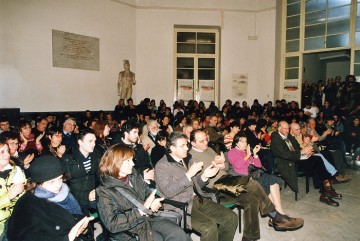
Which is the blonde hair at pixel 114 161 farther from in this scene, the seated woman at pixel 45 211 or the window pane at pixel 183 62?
the window pane at pixel 183 62

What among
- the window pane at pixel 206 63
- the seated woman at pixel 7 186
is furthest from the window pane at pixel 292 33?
the seated woman at pixel 7 186

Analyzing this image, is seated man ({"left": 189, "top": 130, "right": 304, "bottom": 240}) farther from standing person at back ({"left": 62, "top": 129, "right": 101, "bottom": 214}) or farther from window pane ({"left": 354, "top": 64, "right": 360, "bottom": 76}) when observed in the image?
window pane ({"left": 354, "top": 64, "right": 360, "bottom": 76})

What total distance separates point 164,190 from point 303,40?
10618 millimetres

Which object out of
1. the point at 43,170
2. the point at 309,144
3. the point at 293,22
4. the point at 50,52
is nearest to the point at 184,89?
the point at 293,22

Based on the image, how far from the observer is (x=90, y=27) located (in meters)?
9.84

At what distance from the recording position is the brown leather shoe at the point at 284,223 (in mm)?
3406

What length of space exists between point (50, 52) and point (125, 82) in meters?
2.94

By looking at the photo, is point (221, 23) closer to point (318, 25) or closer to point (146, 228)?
point (318, 25)

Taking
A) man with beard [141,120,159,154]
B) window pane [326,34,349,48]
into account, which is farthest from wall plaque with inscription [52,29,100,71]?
window pane [326,34,349,48]

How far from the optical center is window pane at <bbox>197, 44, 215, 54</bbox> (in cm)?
1248

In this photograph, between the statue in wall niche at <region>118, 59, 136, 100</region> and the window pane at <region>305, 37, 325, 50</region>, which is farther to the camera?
the statue in wall niche at <region>118, 59, 136, 100</region>

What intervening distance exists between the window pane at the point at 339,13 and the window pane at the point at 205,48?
15.3 ft

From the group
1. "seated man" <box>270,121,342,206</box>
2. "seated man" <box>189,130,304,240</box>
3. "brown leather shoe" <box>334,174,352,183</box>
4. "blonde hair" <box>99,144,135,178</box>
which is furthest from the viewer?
"brown leather shoe" <box>334,174,352,183</box>

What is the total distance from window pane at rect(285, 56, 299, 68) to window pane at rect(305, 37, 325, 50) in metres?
0.59
